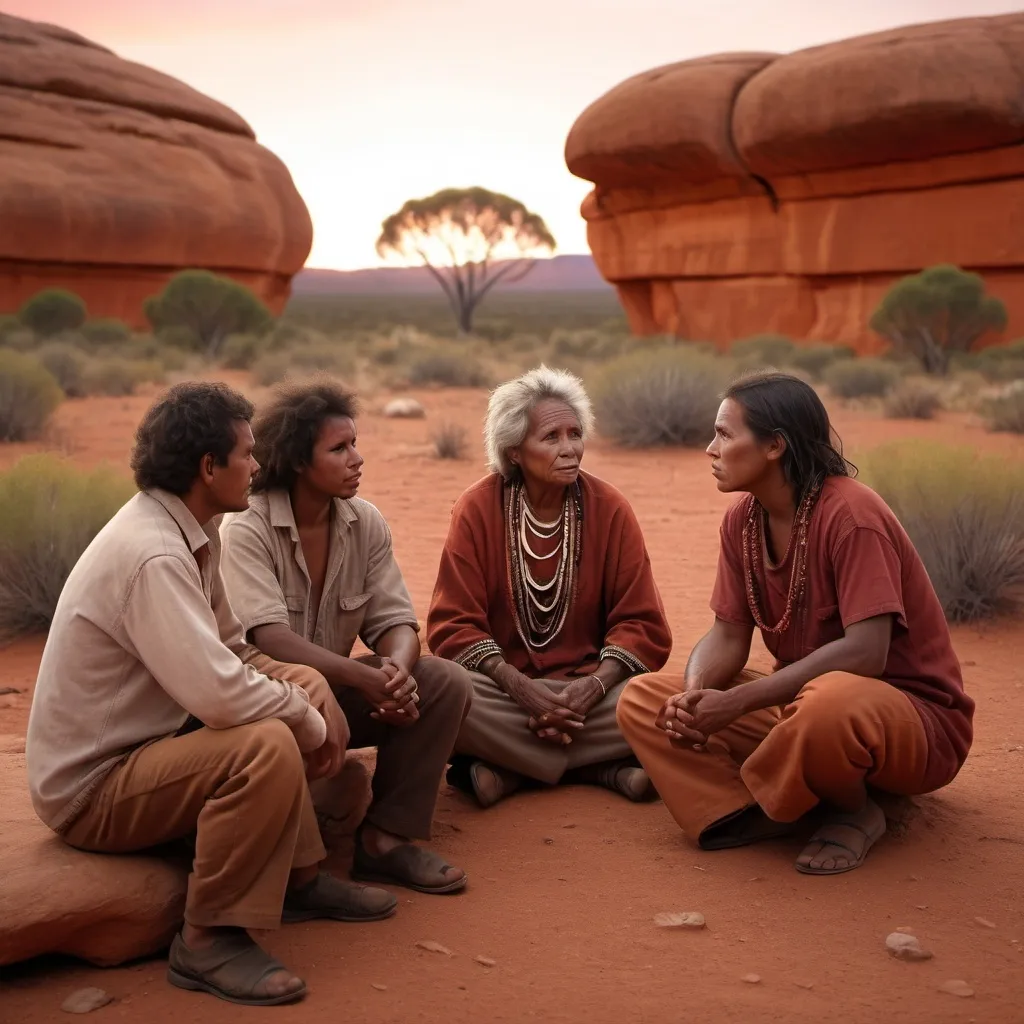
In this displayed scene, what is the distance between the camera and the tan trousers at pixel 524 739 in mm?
4133

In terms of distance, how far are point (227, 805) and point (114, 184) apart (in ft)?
Answer: 81.7

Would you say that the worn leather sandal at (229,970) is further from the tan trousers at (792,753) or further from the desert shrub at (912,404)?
the desert shrub at (912,404)

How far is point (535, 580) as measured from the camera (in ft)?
14.3

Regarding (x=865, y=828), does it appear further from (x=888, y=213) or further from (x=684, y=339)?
(x=684, y=339)

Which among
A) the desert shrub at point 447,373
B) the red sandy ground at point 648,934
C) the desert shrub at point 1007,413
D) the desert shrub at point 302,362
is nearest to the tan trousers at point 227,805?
the red sandy ground at point 648,934

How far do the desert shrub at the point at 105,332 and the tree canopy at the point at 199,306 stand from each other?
1059 millimetres

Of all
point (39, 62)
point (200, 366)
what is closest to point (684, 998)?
point (200, 366)

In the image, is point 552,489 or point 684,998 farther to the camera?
point 552,489

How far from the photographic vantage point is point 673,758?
147 inches

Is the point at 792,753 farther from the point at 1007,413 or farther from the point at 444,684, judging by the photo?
the point at 1007,413

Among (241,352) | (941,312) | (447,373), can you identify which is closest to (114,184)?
(241,352)

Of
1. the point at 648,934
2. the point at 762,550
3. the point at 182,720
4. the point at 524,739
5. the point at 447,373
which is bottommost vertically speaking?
the point at 648,934

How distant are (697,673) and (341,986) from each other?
1445 mm

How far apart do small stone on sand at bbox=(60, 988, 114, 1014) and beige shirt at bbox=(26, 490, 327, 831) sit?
390mm
